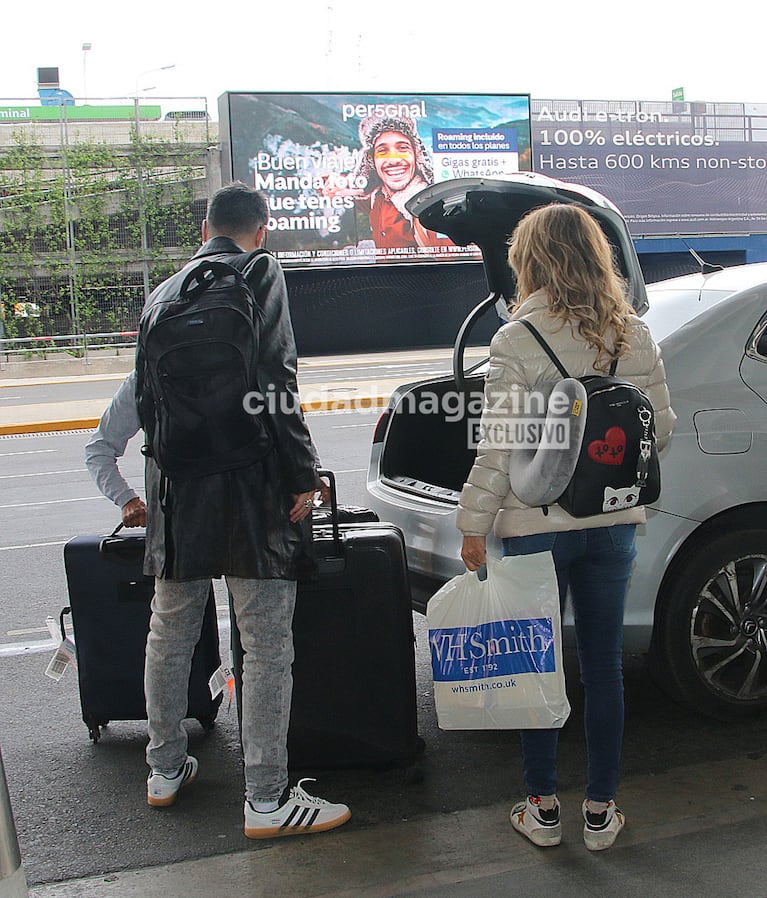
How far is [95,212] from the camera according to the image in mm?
35312

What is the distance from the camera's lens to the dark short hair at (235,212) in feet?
10.7

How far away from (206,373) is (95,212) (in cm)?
3458

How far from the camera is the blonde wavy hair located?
9.53ft

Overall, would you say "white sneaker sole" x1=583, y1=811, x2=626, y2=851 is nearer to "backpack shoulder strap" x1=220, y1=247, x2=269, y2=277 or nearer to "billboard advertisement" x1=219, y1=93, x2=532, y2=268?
"backpack shoulder strap" x1=220, y1=247, x2=269, y2=277

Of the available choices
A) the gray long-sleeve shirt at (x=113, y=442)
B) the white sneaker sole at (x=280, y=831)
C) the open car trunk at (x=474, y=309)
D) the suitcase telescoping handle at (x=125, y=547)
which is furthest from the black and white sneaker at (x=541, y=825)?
the gray long-sleeve shirt at (x=113, y=442)

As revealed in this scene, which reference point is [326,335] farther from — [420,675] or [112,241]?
[420,675]

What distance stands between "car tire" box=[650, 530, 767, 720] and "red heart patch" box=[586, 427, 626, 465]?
1.10 metres

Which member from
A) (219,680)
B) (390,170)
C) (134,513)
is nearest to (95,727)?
(219,680)

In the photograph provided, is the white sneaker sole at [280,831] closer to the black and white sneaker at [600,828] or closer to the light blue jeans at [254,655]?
the light blue jeans at [254,655]

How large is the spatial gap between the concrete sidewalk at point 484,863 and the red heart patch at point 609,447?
1.20 metres

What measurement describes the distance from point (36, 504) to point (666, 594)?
23.4ft

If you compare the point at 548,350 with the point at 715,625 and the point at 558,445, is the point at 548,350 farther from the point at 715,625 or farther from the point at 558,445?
the point at 715,625

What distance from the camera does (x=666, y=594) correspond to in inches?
150

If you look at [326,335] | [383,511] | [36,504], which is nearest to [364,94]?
[326,335]
